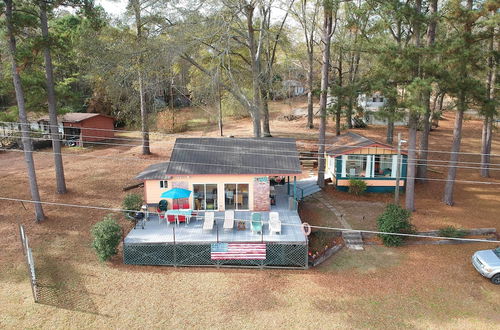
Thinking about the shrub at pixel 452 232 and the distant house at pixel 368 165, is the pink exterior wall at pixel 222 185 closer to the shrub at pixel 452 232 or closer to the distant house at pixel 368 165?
the distant house at pixel 368 165

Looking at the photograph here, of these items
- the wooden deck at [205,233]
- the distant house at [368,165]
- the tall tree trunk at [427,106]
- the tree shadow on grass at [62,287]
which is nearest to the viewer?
the tree shadow on grass at [62,287]

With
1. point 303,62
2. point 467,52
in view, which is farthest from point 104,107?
point 467,52

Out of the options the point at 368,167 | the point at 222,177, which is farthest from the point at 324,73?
the point at 222,177

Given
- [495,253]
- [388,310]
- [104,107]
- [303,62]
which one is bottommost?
[388,310]

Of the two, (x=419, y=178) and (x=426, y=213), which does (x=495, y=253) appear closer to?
(x=426, y=213)

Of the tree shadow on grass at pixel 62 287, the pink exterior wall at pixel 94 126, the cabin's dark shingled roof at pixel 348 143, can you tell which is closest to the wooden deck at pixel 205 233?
the tree shadow on grass at pixel 62 287
